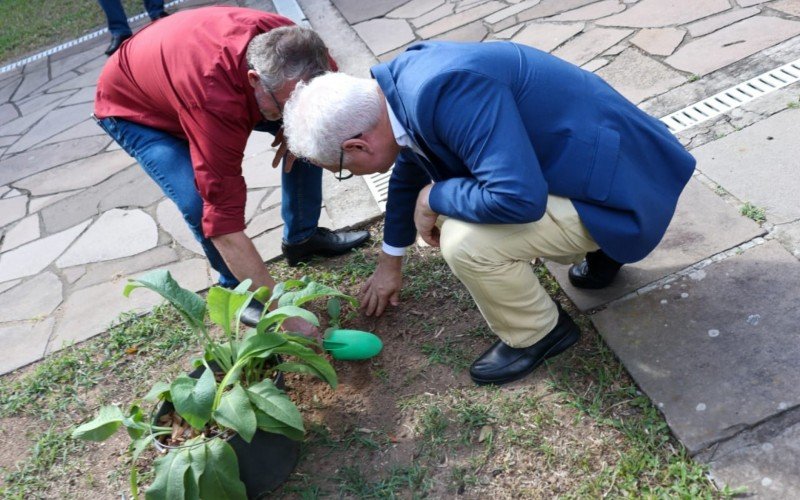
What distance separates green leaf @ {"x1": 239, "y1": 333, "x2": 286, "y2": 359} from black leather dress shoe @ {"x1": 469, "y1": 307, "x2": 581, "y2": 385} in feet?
2.19

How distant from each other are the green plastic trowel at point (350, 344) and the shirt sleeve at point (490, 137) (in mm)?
765

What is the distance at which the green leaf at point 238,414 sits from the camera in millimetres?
1876

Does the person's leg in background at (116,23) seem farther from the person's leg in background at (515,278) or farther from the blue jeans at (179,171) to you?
the person's leg in background at (515,278)

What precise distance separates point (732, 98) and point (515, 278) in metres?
1.84

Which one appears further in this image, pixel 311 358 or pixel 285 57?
pixel 285 57

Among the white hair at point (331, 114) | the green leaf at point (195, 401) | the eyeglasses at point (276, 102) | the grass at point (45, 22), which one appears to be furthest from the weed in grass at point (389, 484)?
the grass at point (45, 22)

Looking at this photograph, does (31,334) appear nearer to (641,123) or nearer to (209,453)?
(209,453)

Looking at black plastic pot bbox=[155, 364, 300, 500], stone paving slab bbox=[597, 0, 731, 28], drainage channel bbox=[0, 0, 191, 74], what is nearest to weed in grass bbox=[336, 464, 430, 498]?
black plastic pot bbox=[155, 364, 300, 500]

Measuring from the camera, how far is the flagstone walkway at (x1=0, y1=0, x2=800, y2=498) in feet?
6.79

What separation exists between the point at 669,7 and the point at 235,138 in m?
3.10

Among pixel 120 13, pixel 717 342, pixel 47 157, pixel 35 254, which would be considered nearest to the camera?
pixel 717 342

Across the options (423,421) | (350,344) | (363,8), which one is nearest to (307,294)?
(350,344)

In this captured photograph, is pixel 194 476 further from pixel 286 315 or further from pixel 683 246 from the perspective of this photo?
pixel 683 246

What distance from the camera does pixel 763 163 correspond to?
2842mm
